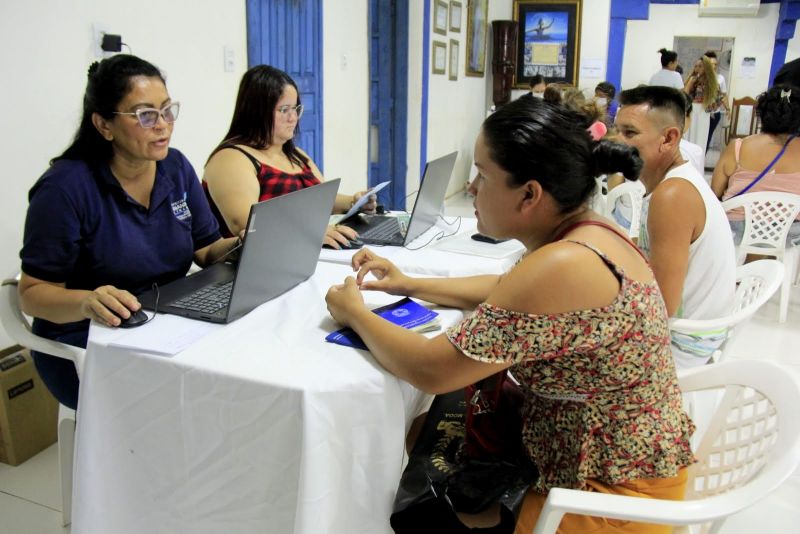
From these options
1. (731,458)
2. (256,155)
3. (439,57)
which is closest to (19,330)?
(256,155)

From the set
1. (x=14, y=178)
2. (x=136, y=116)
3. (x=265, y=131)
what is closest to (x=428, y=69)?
(x=265, y=131)

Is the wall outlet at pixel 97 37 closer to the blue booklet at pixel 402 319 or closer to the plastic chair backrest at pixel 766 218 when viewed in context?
the blue booklet at pixel 402 319

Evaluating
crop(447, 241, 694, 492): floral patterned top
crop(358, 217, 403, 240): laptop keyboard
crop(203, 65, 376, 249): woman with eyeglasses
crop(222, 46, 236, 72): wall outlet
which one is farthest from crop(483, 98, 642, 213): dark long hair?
crop(222, 46, 236, 72): wall outlet

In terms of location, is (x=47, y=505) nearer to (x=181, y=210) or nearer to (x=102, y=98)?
(x=181, y=210)

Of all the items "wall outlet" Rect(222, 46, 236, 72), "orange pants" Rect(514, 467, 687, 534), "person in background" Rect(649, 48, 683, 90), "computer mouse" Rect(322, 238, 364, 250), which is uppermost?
"person in background" Rect(649, 48, 683, 90)

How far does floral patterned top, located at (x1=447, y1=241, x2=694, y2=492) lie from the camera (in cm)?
100

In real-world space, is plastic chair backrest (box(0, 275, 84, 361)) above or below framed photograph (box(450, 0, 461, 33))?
below

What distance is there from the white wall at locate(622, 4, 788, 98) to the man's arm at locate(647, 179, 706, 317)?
8678 millimetres

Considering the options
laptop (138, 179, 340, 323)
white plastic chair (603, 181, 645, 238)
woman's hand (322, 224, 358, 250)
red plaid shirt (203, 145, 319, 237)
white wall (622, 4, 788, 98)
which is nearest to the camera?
laptop (138, 179, 340, 323)

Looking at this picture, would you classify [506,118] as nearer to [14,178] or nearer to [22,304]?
[22,304]

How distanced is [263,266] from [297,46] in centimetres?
294

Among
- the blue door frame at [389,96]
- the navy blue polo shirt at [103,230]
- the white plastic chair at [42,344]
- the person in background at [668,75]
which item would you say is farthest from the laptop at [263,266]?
the person in background at [668,75]

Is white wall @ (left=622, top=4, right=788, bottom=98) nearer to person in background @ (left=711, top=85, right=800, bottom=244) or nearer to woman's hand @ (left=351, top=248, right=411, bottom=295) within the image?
person in background @ (left=711, top=85, right=800, bottom=244)

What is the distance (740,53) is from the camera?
32.0 ft
